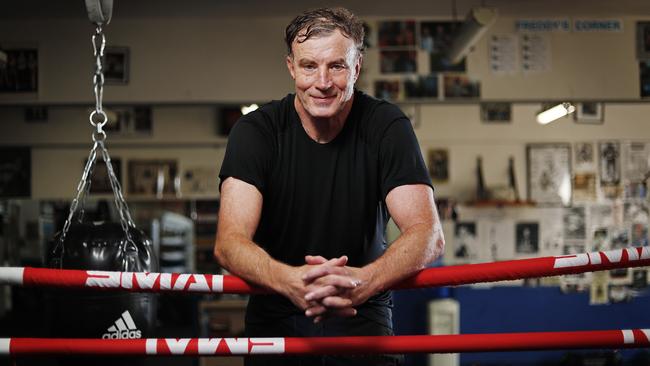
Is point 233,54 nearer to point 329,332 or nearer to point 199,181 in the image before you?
point 199,181

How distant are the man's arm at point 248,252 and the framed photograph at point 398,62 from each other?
4.06 m

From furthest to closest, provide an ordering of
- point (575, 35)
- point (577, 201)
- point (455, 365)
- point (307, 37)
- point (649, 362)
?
point (577, 201)
point (575, 35)
point (649, 362)
point (455, 365)
point (307, 37)

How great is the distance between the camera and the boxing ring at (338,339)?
4.95 ft

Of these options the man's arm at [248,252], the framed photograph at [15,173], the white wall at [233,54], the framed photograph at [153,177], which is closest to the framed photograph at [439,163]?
the white wall at [233,54]

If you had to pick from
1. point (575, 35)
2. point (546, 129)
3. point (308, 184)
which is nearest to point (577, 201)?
point (546, 129)

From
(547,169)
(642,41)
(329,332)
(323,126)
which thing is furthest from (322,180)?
(547,169)

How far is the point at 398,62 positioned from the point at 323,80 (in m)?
4.02

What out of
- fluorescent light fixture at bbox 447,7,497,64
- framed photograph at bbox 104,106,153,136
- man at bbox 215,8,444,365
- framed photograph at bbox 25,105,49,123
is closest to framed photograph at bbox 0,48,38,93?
framed photograph at bbox 104,106,153,136

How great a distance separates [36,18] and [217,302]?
278cm

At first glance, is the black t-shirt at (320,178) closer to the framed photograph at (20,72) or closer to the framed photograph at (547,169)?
the framed photograph at (20,72)

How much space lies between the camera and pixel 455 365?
4.93m

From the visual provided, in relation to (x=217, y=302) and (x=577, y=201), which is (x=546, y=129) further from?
(x=217, y=302)

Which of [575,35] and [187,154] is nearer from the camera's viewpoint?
[575,35]

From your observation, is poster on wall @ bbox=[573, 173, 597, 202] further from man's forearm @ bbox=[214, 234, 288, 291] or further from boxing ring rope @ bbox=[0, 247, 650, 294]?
man's forearm @ bbox=[214, 234, 288, 291]
